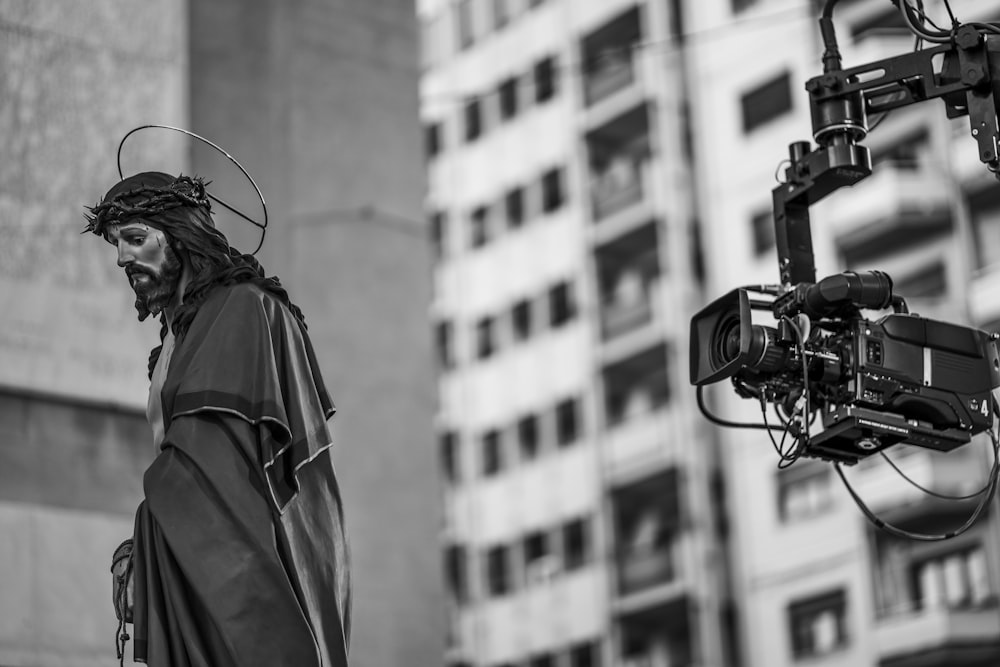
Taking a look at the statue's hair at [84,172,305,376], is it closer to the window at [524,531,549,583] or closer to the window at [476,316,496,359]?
the window at [524,531,549,583]

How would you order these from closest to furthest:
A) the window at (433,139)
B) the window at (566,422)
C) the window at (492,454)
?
the window at (566,422) < the window at (492,454) < the window at (433,139)

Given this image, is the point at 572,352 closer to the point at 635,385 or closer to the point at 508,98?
the point at 635,385

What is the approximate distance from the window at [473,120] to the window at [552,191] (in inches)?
139

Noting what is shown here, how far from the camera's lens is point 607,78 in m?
52.2

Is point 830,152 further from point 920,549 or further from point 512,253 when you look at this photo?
point 512,253

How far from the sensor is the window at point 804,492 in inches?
1689

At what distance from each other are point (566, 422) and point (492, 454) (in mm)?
2891

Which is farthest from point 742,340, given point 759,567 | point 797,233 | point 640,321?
point 640,321

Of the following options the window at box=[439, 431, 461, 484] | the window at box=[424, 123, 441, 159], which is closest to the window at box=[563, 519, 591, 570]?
the window at box=[439, 431, 461, 484]

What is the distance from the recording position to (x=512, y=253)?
5425cm

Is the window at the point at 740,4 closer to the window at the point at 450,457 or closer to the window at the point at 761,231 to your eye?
A: the window at the point at 761,231

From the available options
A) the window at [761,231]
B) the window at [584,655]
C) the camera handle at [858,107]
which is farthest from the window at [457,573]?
the camera handle at [858,107]

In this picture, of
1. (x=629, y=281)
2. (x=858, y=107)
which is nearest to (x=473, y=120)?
(x=629, y=281)

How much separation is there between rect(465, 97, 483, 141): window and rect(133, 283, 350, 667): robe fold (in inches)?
1964
